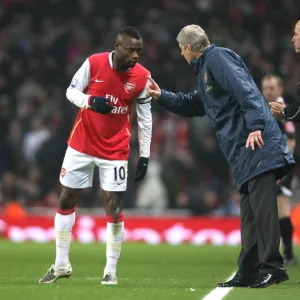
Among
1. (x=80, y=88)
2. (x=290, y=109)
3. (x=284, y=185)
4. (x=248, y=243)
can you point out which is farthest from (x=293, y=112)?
(x=284, y=185)

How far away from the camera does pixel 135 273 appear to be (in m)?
11.2

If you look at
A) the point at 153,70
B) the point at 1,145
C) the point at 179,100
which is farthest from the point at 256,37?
the point at 179,100

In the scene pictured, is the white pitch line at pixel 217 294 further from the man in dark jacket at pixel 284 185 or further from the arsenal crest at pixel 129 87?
the man in dark jacket at pixel 284 185

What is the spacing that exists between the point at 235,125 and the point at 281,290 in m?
1.40

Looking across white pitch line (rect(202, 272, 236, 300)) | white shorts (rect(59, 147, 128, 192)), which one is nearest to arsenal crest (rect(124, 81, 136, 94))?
white shorts (rect(59, 147, 128, 192))

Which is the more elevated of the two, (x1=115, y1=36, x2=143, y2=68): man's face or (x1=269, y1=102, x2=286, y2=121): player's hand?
(x1=115, y1=36, x2=143, y2=68): man's face

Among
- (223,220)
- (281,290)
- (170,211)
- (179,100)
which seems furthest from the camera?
(170,211)

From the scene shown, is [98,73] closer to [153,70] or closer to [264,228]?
[264,228]

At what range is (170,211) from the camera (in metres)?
18.2

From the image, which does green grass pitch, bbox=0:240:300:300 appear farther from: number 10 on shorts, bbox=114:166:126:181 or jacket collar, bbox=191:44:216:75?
jacket collar, bbox=191:44:216:75

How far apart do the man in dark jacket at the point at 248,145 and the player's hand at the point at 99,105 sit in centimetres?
83

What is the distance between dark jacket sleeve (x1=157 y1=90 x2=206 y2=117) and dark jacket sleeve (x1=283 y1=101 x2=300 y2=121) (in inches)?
32.5

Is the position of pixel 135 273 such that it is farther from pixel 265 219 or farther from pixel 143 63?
pixel 143 63

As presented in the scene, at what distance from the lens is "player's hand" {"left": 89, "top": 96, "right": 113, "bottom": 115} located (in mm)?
8805
